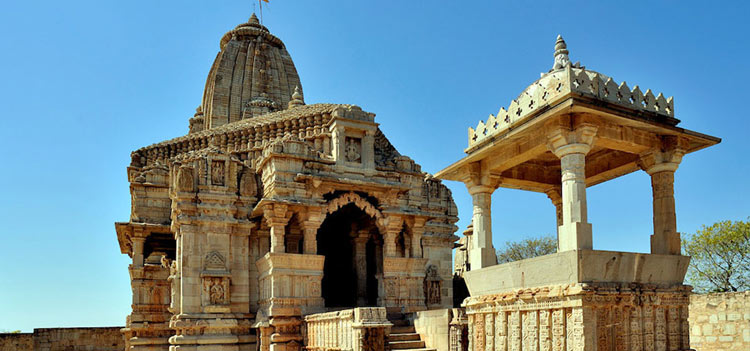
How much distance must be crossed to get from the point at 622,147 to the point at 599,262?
82.6 inches

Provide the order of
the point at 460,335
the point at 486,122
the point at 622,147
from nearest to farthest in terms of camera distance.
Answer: the point at 622,147 < the point at 486,122 < the point at 460,335

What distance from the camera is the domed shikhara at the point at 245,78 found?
1447 inches

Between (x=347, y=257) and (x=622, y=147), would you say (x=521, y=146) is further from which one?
(x=347, y=257)

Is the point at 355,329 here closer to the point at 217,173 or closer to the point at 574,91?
the point at 574,91

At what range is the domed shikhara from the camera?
121 feet

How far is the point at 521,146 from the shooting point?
1011 cm

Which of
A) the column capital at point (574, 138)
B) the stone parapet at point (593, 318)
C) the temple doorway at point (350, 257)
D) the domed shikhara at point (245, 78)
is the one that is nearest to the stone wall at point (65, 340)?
the temple doorway at point (350, 257)

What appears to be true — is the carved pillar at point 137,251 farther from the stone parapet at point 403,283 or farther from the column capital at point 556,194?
the column capital at point 556,194

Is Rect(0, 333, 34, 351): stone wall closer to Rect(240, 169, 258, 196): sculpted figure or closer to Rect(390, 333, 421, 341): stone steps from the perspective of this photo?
Rect(240, 169, 258, 196): sculpted figure

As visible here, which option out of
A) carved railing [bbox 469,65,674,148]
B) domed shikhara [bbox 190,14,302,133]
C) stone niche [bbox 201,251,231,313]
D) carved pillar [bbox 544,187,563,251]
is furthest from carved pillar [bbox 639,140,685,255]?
domed shikhara [bbox 190,14,302,133]

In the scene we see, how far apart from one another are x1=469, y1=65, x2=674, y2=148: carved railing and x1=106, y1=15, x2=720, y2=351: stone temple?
0.03 meters

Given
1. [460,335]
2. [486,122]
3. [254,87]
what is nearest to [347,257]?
[460,335]

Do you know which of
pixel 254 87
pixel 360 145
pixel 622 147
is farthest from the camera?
pixel 254 87

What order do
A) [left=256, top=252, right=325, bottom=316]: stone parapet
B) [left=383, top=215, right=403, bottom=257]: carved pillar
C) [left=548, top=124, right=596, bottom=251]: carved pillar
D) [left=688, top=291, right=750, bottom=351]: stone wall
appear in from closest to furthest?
[left=548, top=124, right=596, bottom=251]: carved pillar → [left=688, top=291, right=750, bottom=351]: stone wall → [left=256, top=252, right=325, bottom=316]: stone parapet → [left=383, top=215, right=403, bottom=257]: carved pillar
